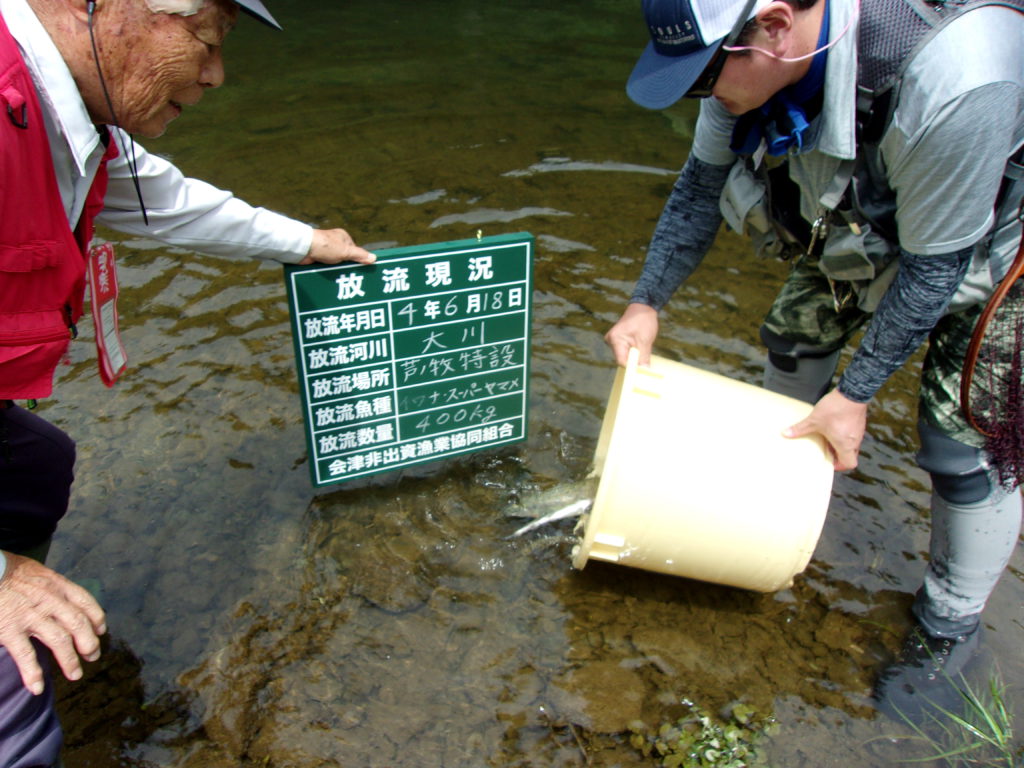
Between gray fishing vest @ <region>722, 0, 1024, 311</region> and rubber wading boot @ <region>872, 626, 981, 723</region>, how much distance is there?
42.7 inches

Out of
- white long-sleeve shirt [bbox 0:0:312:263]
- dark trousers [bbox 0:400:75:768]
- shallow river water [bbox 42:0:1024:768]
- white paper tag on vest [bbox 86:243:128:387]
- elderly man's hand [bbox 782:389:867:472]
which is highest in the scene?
white long-sleeve shirt [bbox 0:0:312:263]

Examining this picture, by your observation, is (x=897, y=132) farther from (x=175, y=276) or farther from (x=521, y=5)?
(x=521, y=5)

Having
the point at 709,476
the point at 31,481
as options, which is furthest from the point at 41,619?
the point at 709,476

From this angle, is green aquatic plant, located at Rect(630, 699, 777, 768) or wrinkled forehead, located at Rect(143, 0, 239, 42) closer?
wrinkled forehead, located at Rect(143, 0, 239, 42)

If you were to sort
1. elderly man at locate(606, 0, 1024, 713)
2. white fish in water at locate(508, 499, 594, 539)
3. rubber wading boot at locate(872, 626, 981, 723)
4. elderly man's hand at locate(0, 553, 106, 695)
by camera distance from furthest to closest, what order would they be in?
white fish in water at locate(508, 499, 594, 539)
rubber wading boot at locate(872, 626, 981, 723)
elderly man at locate(606, 0, 1024, 713)
elderly man's hand at locate(0, 553, 106, 695)

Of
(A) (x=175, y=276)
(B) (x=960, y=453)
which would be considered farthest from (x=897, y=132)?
(A) (x=175, y=276)

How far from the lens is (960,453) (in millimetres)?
2082

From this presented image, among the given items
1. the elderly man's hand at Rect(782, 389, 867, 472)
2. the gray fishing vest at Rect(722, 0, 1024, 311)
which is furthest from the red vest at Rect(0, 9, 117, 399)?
the elderly man's hand at Rect(782, 389, 867, 472)

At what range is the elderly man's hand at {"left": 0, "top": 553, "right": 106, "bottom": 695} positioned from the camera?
1.51 metres

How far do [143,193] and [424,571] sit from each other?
1.43 metres

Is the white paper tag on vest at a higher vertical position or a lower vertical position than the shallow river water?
higher

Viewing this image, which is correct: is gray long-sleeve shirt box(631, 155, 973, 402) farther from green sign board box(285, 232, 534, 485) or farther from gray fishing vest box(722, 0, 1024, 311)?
green sign board box(285, 232, 534, 485)

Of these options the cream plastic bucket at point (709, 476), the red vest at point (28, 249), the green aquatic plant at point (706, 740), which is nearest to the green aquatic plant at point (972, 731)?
the green aquatic plant at point (706, 740)

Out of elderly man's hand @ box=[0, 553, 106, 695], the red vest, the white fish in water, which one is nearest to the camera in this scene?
the red vest
